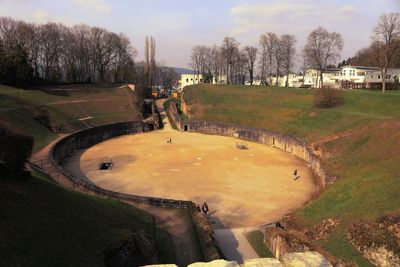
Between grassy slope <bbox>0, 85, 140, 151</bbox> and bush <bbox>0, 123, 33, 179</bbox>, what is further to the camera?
grassy slope <bbox>0, 85, 140, 151</bbox>

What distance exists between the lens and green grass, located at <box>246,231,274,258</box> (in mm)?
18859

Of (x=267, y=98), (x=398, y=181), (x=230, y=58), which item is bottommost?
(x=398, y=181)

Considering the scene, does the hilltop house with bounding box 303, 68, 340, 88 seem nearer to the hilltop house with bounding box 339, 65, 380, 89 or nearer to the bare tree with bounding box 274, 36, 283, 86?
the hilltop house with bounding box 339, 65, 380, 89

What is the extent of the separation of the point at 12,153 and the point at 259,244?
13498mm

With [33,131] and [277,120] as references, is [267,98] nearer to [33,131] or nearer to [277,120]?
[277,120]

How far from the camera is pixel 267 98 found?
206 feet

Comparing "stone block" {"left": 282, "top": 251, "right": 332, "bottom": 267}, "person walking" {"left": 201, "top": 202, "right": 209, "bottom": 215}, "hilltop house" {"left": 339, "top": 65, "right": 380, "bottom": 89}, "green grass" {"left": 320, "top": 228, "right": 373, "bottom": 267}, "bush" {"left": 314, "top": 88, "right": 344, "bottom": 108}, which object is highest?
"hilltop house" {"left": 339, "top": 65, "right": 380, "bottom": 89}

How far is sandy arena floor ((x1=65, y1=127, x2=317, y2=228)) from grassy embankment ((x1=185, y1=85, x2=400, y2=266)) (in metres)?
3.47

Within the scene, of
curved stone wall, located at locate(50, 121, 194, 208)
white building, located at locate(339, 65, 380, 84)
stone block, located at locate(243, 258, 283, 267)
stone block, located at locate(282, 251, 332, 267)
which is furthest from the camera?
white building, located at locate(339, 65, 380, 84)

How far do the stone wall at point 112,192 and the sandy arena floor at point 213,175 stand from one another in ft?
5.62

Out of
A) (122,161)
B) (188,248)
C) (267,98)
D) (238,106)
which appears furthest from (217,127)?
(188,248)

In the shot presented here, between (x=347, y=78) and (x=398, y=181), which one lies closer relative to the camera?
(x=398, y=181)

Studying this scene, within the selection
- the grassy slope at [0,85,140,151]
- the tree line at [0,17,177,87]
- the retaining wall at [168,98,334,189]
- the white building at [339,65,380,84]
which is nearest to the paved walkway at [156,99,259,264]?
the retaining wall at [168,98,334,189]

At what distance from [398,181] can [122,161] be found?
2639cm
